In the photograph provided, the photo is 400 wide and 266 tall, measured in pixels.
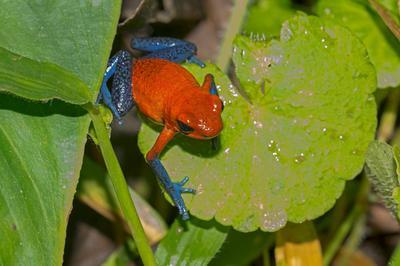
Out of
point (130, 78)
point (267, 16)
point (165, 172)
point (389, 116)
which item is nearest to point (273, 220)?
point (165, 172)

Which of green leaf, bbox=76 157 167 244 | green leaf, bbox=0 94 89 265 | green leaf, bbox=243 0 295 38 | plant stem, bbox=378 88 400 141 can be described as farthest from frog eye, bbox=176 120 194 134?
plant stem, bbox=378 88 400 141

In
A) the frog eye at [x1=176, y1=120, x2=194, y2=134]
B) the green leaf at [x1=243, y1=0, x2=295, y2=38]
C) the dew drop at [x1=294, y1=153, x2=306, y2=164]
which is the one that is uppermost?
the frog eye at [x1=176, y1=120, x2=194, y2=134]

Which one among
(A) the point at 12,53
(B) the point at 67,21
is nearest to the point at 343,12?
(B) the point at 67,21

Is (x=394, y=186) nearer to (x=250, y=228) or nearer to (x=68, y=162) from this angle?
(x=250, y=228)

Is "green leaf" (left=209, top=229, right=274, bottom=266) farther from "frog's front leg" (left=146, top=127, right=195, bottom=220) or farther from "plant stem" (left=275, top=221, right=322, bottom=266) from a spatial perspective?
"frog's front leg" (left=146, top=127, right=195, bottom=220)

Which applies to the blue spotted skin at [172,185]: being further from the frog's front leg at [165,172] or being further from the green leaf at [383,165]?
the green leaf at [383,165]

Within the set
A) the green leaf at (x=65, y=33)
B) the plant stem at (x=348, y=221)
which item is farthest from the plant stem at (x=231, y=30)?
the green leaf at (x=65, y=33)
